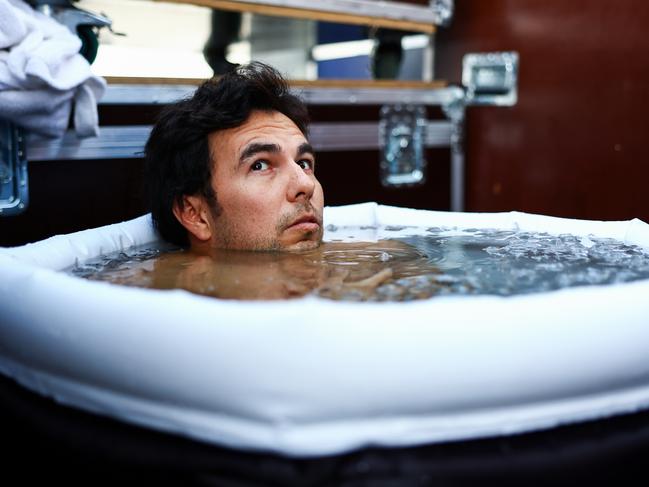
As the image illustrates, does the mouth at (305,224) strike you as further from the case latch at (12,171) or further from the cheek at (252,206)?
the case latch at (12,171)

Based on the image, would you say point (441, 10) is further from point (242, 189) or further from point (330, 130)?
point (242, 189)

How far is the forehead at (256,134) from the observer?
2.11 m

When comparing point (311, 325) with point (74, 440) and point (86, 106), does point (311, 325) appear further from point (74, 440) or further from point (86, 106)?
point (86, 106)

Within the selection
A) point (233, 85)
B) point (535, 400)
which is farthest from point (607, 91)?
point (535, 400)

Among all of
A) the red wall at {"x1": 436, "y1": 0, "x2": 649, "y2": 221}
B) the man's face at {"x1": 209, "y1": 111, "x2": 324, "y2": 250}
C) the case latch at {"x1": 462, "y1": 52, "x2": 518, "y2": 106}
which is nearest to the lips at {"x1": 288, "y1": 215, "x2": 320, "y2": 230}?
the man's face at {"x1": 209, "y1": 111, "x2": 324, "y2": 250}

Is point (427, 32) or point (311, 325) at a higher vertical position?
point (427, 32)

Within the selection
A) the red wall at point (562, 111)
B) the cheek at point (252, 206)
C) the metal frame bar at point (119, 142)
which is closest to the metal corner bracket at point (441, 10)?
the red wall at point (562, 111)

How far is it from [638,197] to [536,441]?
2322mm

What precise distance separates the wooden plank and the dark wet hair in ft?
2.44

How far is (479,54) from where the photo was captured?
3.96m

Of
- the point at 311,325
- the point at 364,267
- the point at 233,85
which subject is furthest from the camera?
the point at 233,85

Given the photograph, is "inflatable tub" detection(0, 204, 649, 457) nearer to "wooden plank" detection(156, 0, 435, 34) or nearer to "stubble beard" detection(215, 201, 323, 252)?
"stubble beard" detection(215, 201, 323, 252)

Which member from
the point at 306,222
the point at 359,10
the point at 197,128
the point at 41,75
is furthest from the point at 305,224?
the point at 359,10

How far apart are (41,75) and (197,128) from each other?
411 mm
